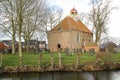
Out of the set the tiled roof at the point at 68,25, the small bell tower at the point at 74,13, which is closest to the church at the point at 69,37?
the tiled roof at the point at 68,25

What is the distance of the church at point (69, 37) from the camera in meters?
57.2

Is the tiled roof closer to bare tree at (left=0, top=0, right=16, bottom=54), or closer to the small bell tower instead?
the small bell tower

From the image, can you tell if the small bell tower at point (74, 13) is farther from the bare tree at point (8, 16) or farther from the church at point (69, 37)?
the bare tree at point (8, 16)

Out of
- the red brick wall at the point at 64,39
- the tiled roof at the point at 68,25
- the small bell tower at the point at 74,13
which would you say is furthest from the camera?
the small bell tower at the point at 74,13

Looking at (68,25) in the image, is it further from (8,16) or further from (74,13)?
(8,16)

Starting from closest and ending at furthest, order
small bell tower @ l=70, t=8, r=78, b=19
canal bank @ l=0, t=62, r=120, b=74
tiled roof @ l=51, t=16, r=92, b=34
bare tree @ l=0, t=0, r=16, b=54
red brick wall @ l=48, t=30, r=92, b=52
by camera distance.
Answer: canal bank @ l=0, t=62, r=120, b=74, bare tree @ l=0, t=0, r=16, b=54, red brick wall @ l=48, t=30, r=92, b=52, tiled roof @ l=51, t=16, r=92, b=34, small bell tower @ l=70, t=8, r=78, b=19

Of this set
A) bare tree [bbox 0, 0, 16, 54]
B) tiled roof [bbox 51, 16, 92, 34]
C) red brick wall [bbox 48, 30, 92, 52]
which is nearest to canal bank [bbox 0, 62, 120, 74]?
bare tree [bbox 0, 0, 16, 54]

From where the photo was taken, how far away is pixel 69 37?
57094 millimetres

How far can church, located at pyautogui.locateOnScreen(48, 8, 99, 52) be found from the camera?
57.2 m

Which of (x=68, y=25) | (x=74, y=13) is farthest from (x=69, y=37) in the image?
(x=74, y=13)

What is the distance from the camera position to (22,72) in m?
27.2

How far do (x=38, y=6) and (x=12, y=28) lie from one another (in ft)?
21.4

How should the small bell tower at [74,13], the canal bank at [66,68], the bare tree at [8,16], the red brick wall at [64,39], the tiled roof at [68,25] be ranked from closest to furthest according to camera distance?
1. the canal bank at [66,68]
2. the bare tree at [8,16]
3. the red brick wall at [64,39]
4. the tiled roof at [68,25]
5. the small bell tower at [74,13]

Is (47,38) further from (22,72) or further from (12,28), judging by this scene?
(22,72)
